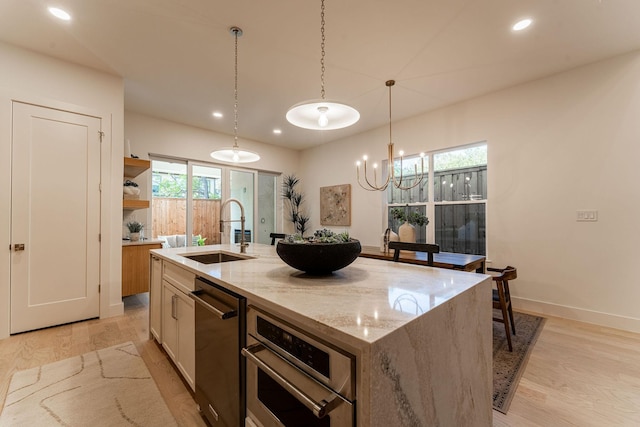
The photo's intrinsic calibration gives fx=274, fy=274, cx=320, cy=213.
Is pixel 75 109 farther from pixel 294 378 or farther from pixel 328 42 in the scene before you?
pixel 294 378

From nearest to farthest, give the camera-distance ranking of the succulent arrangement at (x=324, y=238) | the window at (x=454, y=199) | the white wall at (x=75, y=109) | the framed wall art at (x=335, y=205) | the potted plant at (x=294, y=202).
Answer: the succulent arrangement at (x=324, y=238)
the white wall at (x=75, y=109)
the window at (x=454, y=199)
the framed wall art at (x=335, y=205)
the potted plant at (x=294, y=202)

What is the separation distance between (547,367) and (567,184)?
7.01 ft

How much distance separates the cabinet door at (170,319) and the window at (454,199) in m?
3.78

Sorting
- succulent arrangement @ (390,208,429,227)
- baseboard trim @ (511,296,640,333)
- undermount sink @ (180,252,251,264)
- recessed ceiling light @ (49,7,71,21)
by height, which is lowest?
baseboard trim @ (511,296,640,333)

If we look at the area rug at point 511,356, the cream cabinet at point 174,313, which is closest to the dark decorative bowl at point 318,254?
the cream cabinet at point 174,313

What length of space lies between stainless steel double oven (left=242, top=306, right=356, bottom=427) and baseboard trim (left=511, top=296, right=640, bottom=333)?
3.66 meters

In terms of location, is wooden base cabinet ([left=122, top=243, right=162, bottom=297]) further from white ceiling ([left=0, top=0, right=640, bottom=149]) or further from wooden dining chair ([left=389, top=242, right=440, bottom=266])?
wooden dining chair ([left=389, top=242, right=440, bottom=266])

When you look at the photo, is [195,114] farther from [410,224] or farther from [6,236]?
[410,224]

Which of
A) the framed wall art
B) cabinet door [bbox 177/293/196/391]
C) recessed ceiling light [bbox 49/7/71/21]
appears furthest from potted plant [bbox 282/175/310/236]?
cabinet door [bbox 177/293/196/391]

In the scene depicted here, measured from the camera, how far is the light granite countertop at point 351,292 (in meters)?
0.78

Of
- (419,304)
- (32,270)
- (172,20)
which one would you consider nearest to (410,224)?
(419,304)

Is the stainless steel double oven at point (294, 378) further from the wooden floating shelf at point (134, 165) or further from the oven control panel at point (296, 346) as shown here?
the wooden floating shelf at point (134, 165)

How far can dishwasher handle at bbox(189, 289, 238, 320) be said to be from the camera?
47.0 inches

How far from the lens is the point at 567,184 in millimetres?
3162
